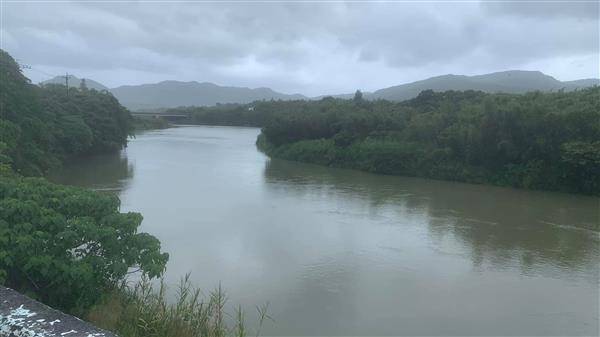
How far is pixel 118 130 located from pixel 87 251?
26.0 metres

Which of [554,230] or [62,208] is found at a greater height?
[62,208]

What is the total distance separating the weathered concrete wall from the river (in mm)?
4566

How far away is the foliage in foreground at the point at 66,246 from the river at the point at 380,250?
2.52 meters

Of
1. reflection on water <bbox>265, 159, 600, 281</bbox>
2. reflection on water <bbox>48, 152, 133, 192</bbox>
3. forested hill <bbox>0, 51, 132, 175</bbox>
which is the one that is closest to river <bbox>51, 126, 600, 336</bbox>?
reflection on water <bbox>265, 159, 600, 281</bbox>

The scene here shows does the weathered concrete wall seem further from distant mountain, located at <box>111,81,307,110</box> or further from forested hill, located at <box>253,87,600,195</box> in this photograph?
distant mountain, located at <box>111,81,307,110</box>

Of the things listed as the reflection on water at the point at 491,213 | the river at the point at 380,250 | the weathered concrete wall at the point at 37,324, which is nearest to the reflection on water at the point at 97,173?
the river at the point at 380,250

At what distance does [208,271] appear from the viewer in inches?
355

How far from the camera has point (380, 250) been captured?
10859 mm

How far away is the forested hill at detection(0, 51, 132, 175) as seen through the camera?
1367cm

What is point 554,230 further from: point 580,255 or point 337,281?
point 337,281

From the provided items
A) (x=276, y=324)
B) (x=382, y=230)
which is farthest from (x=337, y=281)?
(x=382, y=230)

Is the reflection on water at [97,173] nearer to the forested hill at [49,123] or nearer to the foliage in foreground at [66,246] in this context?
the forested hill at [49,123]

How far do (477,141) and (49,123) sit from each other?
16123mm

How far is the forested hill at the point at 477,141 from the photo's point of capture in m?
19.5
